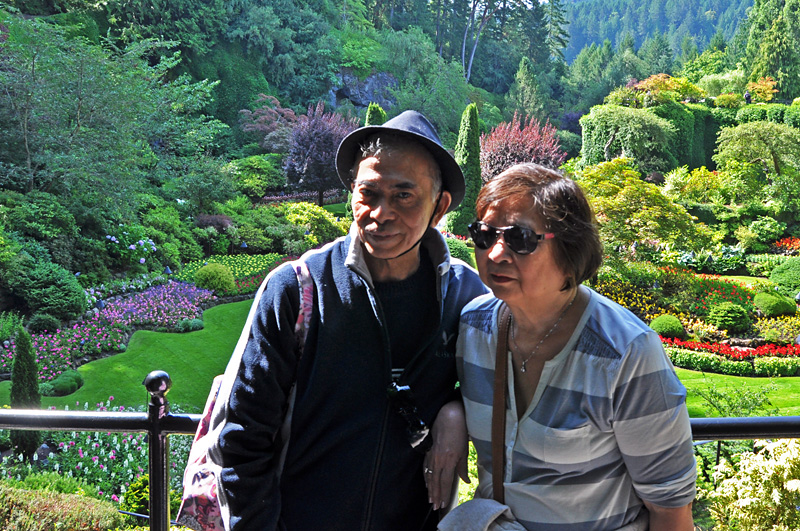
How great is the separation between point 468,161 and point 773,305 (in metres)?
6.49

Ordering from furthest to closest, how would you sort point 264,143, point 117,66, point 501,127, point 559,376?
point 264,143
point 501,127
point 117,66
point 559,376

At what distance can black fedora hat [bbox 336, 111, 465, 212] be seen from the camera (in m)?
1.08

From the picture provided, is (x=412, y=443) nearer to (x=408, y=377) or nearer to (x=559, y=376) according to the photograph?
(x=408, y=377)

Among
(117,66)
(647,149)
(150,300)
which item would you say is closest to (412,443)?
(150,300)

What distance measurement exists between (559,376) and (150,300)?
885 cm

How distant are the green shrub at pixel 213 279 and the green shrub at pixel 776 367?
7548mm

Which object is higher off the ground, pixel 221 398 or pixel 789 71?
pixel 789 71

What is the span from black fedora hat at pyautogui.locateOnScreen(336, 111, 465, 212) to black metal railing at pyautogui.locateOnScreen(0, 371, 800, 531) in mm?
536

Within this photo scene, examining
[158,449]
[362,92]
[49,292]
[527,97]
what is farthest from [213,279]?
[527,97]

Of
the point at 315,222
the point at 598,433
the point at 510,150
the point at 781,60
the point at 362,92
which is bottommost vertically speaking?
the point at 315,222

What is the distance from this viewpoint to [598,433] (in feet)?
3.02

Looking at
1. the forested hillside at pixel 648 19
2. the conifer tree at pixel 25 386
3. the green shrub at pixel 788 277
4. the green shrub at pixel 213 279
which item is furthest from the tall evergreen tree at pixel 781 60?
the forested hillside at pixel 648 19

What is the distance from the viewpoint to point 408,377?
1062 mm

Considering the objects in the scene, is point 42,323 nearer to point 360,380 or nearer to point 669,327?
point 360,380
